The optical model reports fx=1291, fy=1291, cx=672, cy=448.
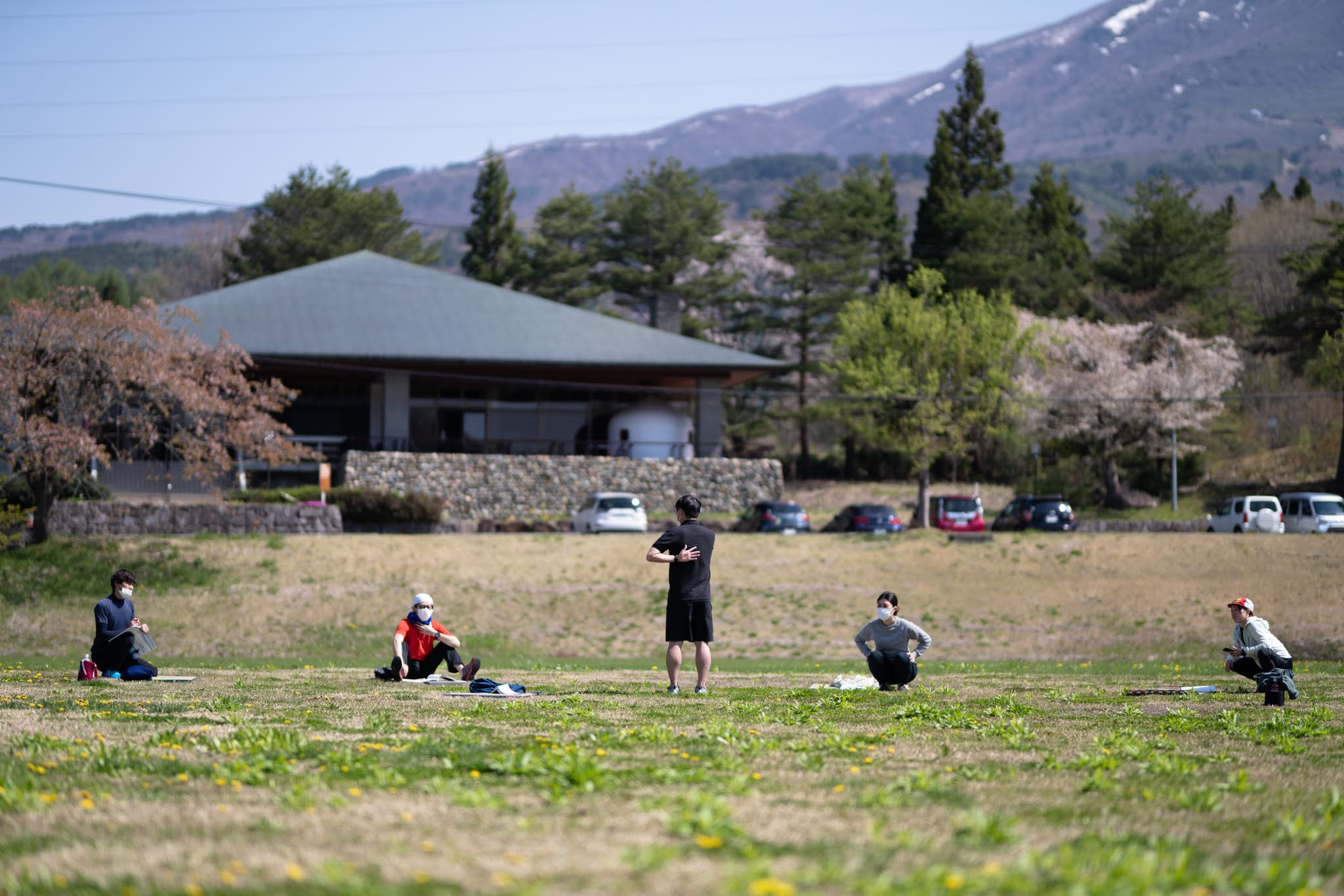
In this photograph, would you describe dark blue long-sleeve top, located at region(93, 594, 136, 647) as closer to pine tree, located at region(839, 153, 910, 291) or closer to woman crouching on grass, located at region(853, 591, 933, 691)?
woman crouching on grass, located at region(853, 591, 933, 691)

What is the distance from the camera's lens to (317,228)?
6731 centimetres

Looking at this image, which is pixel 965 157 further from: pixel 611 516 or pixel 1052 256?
pixel 611 516

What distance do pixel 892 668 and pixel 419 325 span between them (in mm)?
36704

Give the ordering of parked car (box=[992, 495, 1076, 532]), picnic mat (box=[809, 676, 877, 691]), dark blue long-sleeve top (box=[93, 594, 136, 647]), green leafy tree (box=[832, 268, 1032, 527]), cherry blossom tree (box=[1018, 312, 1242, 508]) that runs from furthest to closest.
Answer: cherry blossom tree (box=[1018, 312, 1242, 508])
green leafy tree (box=[832, 268, 1032, 527])
parked car (box=[992, 495, 1076, 532])
dark blue long-sleeve top (box=[93, 594, 136, 647])
picnic mat (box=[809, 676, 877, 691])

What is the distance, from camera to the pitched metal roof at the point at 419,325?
44.2 meters

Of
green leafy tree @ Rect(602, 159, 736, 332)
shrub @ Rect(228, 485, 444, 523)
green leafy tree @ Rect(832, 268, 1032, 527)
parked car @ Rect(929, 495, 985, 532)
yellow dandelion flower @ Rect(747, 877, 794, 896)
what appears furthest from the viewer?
green leafy tree @ Rect(602, 159, 736, 332)

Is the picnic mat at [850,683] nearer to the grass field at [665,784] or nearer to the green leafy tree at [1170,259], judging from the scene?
the grass field at [665,784]

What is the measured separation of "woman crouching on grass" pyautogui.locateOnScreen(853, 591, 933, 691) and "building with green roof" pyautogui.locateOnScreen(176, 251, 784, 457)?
32583 millimetres

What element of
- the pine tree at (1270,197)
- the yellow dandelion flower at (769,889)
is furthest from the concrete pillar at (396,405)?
the pine tree at (1270,197)

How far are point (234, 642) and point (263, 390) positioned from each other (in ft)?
38.9

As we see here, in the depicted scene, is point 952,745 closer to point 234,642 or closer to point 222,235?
point 234,642

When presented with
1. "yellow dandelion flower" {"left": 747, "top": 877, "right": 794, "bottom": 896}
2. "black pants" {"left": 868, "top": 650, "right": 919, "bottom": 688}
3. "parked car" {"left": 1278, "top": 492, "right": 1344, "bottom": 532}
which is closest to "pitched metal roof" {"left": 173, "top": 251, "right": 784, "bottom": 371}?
"parked car" {"left": 1278, "top": 492, "right": 1344, "bottom": 532}

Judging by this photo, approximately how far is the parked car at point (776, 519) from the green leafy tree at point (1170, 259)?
28.5 m

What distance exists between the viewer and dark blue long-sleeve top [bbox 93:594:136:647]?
13.5 meters
